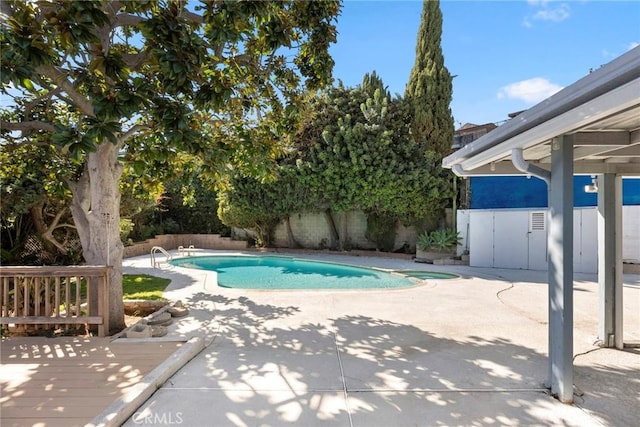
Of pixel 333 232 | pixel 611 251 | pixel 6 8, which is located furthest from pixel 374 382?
pixel 333 232

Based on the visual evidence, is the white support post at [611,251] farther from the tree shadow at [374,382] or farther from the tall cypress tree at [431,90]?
the tall cypress tree at [431,90]

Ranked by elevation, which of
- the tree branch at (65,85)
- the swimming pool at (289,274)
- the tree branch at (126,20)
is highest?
the tree branch at (126,20)

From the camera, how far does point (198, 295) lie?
867 cm

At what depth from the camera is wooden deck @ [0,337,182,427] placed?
3150 millimetres

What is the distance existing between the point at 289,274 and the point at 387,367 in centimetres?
1032

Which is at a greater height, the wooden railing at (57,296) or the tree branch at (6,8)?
the tree branch at (6,8)

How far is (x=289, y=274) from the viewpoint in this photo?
47.1 ft

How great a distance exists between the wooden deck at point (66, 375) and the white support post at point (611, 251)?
6.34 metres

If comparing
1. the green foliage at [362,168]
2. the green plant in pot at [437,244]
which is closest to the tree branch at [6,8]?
the green foliage at [362,168]

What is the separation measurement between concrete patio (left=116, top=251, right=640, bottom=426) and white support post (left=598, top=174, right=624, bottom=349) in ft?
1.76

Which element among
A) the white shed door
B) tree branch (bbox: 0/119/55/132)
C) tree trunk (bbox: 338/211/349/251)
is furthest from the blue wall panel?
tree branch (bbox: 0/119/55/132)

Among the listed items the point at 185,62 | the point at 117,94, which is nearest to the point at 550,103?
the point at 185,62

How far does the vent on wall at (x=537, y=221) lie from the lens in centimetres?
1254

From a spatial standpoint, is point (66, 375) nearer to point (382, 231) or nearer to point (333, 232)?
point (382, 231)
